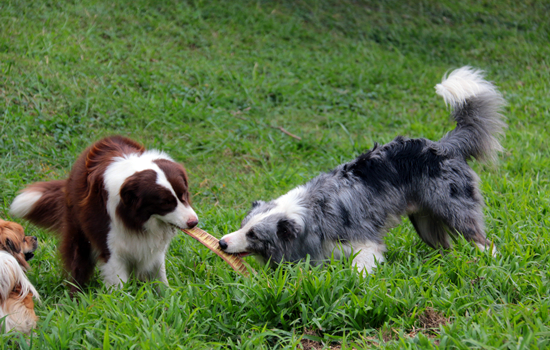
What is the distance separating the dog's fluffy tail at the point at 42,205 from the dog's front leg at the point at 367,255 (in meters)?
2.46

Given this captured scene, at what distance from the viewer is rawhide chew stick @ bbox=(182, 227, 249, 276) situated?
371 cm

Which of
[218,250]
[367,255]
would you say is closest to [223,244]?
[218,250]

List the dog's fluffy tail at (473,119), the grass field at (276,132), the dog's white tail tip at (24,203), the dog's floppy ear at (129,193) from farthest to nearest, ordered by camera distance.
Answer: the dog's fluffy tail at (473,119)
the dog's white tail tip at (24,203)
the dog's floppy ear at (129,193)
the grass field at (276,132)

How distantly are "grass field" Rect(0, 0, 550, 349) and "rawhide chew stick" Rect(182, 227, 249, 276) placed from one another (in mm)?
99

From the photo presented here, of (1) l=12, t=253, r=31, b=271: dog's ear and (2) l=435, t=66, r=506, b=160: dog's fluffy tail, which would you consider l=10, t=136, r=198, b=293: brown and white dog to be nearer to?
(1) l=12, t=253, r=31, b=271: dog's ear

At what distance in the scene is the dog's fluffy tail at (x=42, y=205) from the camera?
13.5 feet

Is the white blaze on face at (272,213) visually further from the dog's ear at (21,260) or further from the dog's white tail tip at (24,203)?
the dog's white tail tip at (24,203)

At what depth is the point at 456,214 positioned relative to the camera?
398 centimetres

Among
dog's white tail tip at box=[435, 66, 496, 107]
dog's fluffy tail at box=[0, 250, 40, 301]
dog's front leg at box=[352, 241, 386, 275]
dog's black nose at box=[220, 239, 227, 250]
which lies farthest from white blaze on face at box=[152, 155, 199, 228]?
dog's white tail tip at box=[435, 66, 496, 107]

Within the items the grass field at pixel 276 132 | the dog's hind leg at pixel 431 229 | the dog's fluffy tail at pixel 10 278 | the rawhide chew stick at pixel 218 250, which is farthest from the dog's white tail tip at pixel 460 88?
the dog's fluffy tail at pixel 10 278

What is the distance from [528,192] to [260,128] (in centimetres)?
380

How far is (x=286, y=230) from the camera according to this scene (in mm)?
3738

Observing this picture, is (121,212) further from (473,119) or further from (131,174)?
(473,119)

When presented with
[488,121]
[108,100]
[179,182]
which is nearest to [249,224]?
[179,182]
